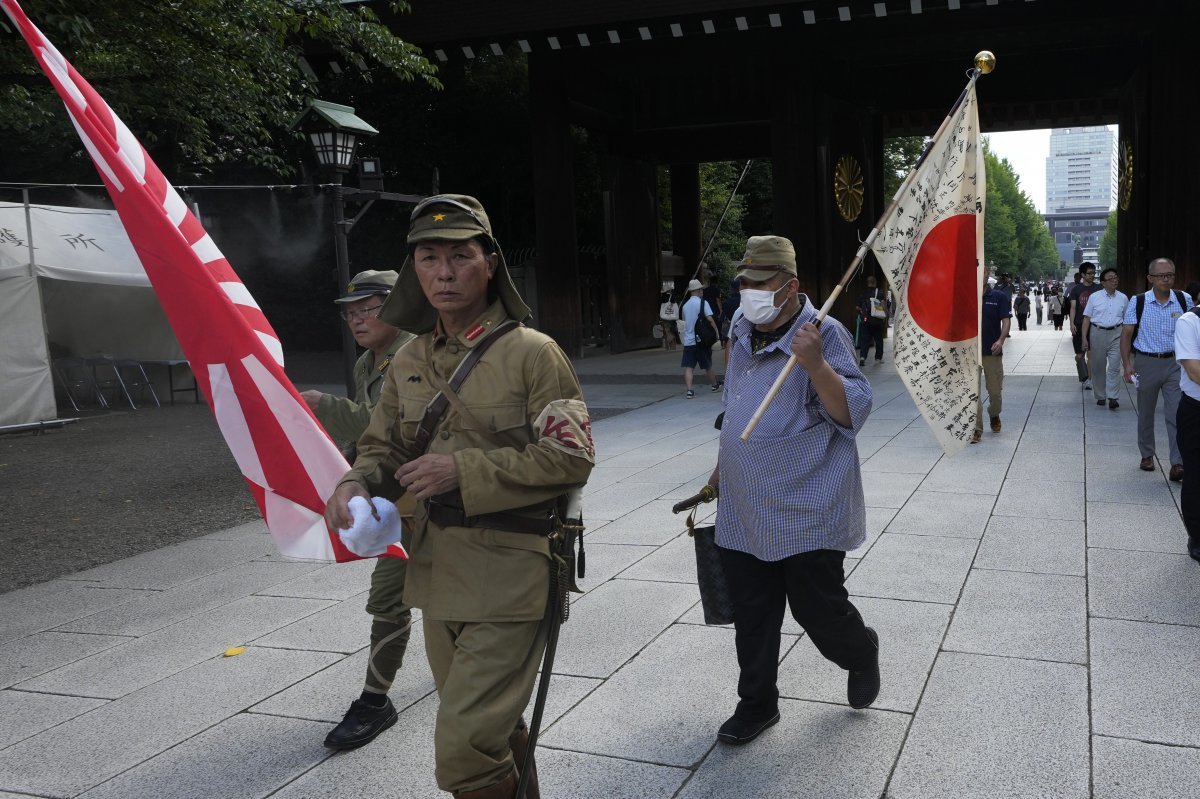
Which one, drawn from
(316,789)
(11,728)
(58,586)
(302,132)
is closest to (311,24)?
(302,132)

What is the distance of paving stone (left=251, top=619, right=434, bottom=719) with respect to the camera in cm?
386

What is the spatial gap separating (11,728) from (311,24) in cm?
929

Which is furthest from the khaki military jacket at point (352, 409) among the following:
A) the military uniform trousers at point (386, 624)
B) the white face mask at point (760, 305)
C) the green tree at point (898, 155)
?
the green tree at point (898, 155)

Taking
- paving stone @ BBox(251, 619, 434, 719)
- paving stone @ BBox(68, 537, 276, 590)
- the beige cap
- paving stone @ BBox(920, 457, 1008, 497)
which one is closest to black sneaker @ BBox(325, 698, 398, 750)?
paving stone @ BBox(251, 619, 434, 719)

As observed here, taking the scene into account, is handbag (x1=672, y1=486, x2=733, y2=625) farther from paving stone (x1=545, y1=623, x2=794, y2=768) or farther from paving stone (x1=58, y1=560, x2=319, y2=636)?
paving stone (x1=58, y1=560, x2=319, y2=636)

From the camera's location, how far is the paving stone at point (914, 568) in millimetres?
5082

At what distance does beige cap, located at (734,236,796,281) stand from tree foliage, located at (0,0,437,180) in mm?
6811

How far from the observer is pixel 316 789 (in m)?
3.22

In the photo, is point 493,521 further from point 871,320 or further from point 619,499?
point 871,320

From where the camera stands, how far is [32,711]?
399 cm

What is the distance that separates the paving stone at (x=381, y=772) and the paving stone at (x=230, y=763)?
0.08 meters

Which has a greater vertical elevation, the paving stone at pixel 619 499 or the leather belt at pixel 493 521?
the leather belt at pixel 493 521

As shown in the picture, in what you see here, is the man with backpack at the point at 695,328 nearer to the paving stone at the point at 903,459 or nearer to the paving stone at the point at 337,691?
the paving stone at the point at 903,459

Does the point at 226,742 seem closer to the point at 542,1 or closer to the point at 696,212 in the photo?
the point at 542,1
